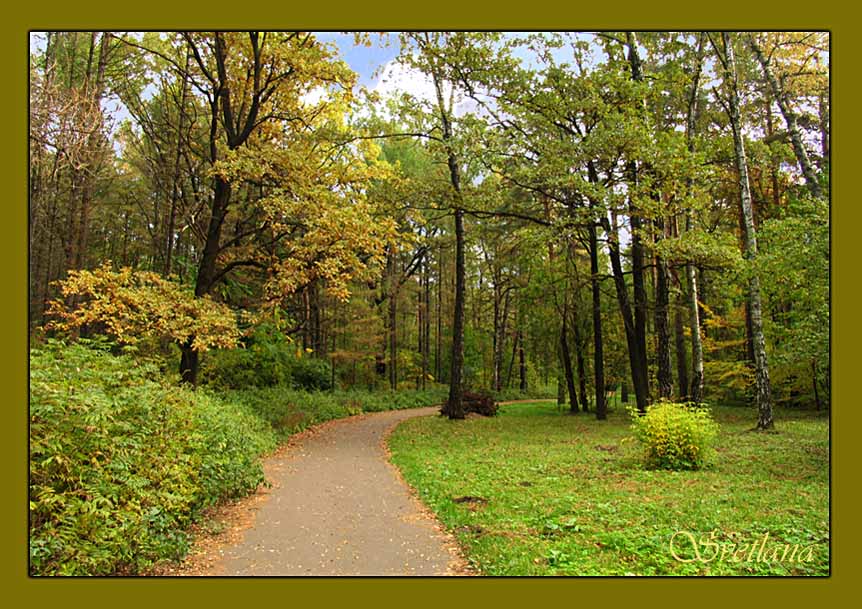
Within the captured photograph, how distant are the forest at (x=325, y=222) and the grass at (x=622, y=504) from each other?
1.84 m

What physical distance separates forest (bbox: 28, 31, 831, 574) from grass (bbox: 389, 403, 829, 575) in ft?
6.03

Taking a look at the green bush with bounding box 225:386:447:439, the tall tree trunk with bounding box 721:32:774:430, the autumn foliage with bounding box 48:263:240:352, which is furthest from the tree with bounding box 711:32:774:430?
the autumn foliage with bounding box 48:263:240:352

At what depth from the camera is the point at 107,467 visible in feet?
13.7

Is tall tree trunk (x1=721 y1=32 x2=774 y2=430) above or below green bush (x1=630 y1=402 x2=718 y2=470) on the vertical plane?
above

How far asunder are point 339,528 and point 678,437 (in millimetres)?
6055

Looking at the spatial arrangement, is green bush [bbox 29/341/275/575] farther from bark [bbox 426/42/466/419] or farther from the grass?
bark [bbox 426/42/466/419]

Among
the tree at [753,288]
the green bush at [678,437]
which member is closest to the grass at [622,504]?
the green bush at [678,437]

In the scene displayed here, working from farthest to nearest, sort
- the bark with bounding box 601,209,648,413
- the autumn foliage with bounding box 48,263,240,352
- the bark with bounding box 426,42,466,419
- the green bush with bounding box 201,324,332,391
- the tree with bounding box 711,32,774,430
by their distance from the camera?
the bark with bounding box 426,42,466,419 < the green bush with bounding box 201,324,332,391 < the bark with bounding box 601,209,648,413 < the tree with bounding box 711,32,774,430 < the autumn foliage with bounding box 48,263,240,352

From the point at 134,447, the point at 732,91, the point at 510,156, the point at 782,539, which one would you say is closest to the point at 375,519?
the point at 134,447

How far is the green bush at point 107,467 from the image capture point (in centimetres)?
367

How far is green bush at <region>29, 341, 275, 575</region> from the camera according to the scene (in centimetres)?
367

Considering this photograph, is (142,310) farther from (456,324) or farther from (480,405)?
(480,405)

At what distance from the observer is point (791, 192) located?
19188 mm

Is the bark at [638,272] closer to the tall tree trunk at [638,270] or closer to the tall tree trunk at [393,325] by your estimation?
the tall tree trunk at [638,270]
